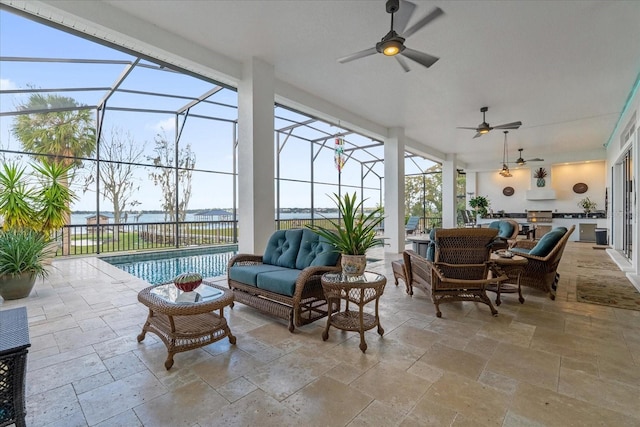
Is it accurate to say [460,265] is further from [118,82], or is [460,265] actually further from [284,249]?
[118,82]

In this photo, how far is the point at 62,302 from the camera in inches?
144

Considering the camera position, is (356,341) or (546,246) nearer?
(356,341)

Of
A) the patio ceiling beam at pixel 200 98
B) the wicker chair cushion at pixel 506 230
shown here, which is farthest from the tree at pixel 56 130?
the wicker chair cushion at pixel 506 230

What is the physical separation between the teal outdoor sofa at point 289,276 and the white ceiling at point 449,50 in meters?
2.56

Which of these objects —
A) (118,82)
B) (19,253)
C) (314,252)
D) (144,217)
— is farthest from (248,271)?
(144,217)

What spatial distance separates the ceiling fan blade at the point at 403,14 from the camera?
9.86 ft

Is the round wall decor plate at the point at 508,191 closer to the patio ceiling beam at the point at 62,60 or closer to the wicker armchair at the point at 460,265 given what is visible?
the wicker armchair at the point at 460,265

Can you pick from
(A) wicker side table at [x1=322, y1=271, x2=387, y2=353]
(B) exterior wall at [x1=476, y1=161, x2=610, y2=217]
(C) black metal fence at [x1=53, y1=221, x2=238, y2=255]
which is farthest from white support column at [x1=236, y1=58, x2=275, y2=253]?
(B) exterior wall at [x1=476, y1=161, x2=610, y2=217]

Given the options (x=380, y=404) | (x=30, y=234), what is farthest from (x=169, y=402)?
(x=30, y=234)

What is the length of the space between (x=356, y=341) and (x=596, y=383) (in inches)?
65.2

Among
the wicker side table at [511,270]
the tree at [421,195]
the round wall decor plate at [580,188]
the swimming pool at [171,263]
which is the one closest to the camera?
the wicker side table at [511,270]

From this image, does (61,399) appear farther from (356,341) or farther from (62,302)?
(62,302)

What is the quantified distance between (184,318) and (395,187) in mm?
6522

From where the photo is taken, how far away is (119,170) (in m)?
8.14
